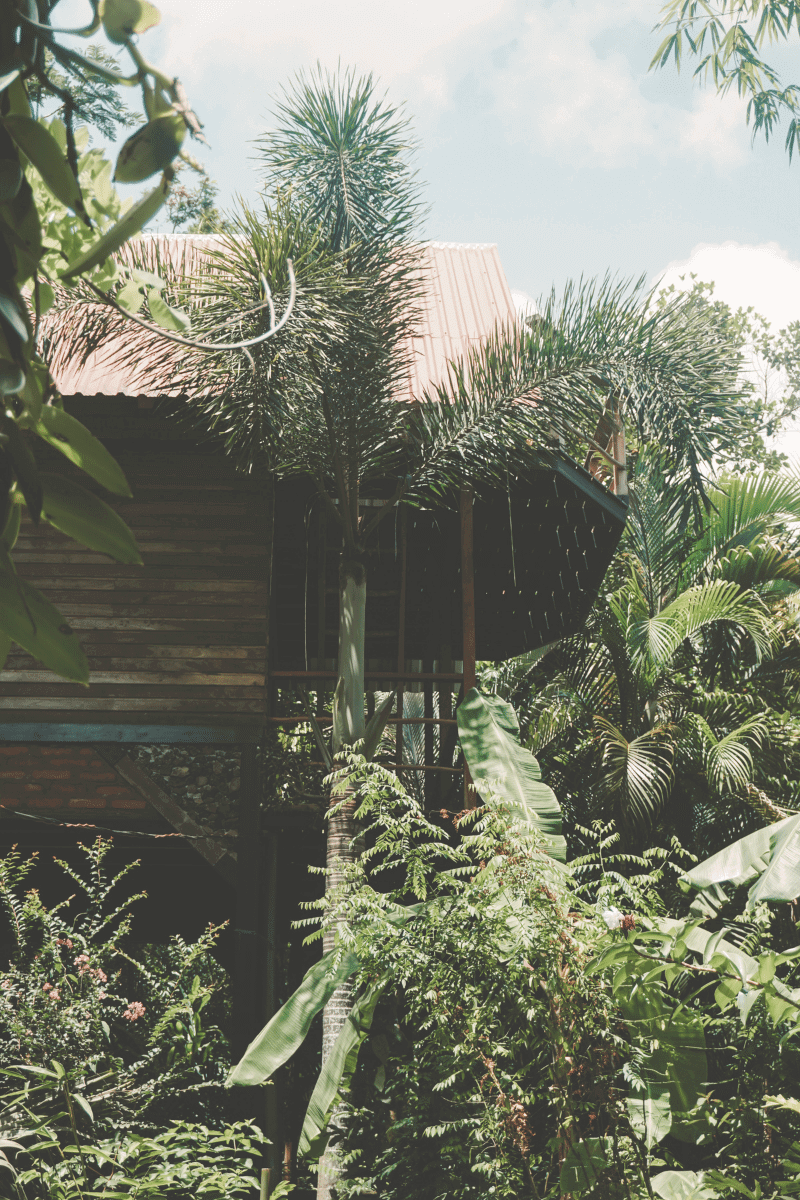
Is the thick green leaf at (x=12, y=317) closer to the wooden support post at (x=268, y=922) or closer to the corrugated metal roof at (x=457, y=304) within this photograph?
the corrugated metal roof at (x=457, y=304)

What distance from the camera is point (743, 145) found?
5.59 metres

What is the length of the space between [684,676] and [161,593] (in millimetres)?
5413

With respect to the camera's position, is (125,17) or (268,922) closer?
(125,17)

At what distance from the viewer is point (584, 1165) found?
292 cm

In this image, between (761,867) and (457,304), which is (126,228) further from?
(457,304)

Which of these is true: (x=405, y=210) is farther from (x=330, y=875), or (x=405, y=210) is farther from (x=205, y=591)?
(x=330, y=875)

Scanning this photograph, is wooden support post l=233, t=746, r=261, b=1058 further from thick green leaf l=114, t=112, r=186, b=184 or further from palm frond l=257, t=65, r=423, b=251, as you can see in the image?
thick green leaf l=114, t=112, r=186, b=184

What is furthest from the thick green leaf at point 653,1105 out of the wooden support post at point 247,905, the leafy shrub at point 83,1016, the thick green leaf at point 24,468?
the thick green leaf at point 24,468

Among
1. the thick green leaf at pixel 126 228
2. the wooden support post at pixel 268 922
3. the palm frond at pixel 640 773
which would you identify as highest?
the thick green leaf at pixel 126 228

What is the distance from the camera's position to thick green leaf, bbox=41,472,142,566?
0.43 metres

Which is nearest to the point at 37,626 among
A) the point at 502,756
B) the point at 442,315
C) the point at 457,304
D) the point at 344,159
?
the point at 502,756

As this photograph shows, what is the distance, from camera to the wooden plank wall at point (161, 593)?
19.3ft

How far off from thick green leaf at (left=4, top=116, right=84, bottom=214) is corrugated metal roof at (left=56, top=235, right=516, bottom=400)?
5.29 m

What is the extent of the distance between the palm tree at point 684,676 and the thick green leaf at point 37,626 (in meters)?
7.29
